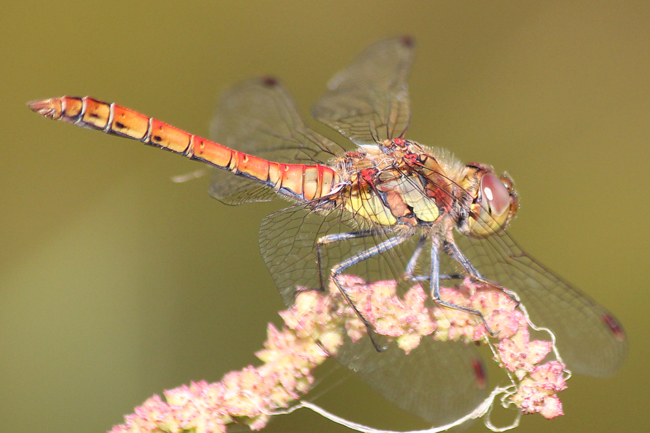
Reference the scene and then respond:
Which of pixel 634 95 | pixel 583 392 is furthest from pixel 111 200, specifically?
pixel 634 95

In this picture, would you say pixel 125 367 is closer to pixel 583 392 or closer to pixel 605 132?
pixel 583 392

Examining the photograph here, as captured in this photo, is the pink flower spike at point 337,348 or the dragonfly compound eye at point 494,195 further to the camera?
the dragonfly compound eye at point 494,195

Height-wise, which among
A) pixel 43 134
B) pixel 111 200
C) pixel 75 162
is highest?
pixel 43 134

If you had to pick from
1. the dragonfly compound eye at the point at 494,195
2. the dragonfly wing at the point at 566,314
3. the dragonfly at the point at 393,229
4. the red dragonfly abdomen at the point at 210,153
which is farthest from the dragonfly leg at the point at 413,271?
the red dragonfly abdomen at the point at 210,153

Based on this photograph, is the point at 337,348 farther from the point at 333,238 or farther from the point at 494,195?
the point at 494,195

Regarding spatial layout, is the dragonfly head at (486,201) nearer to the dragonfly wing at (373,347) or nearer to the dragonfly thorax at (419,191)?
the dragonfly thorax at (419,191)

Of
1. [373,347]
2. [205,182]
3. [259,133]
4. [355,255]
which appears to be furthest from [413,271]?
[205,182]
